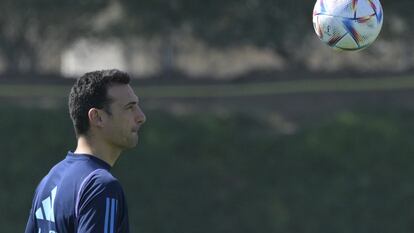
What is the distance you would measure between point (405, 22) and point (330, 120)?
1.75 meters

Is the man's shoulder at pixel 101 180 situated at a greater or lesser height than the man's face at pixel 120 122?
lesser

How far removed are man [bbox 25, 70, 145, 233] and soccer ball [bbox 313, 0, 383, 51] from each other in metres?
2.27

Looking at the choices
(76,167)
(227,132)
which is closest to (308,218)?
(227,132)

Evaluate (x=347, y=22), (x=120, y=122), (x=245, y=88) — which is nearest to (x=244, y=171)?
(x=245, y=88)

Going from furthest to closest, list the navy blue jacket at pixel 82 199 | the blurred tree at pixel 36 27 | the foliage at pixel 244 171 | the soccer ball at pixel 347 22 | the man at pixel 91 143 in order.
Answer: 1. the blurred tree at pixel 36 27
2. the foliage at pixel 244 171
3. the soccer ball at pixel 347 22
4. the man at pixel 91 143
5. the navy blue jacket at pixel 82 199

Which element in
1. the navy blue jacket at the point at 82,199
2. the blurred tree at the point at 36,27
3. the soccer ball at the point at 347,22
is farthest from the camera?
the blurred tree at the point at 36,27

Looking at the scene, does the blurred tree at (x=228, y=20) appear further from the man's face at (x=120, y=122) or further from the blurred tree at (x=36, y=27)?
the man's face at (x=120, y=122)

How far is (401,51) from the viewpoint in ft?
52.9

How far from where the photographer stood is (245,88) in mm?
16203

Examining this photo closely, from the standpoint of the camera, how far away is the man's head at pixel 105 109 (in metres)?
5.14

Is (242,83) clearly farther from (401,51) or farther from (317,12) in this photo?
(317,12)

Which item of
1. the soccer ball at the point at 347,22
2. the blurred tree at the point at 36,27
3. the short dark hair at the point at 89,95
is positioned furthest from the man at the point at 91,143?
the blurred tree at the point at 36,27

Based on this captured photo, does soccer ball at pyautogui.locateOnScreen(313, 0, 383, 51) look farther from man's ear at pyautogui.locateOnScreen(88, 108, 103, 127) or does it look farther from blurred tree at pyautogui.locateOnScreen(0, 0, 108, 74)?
blurred tree at pyautogui.locateOnScreen(0, 0, 108, 74)

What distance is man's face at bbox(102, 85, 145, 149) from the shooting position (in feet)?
16.9
